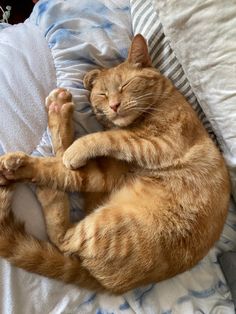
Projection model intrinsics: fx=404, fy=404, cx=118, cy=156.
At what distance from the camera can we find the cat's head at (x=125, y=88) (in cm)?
131

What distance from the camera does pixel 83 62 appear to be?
55.2 inches

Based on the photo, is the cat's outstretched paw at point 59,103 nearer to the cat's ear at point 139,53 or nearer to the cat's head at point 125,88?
the cat's head at point 125,88

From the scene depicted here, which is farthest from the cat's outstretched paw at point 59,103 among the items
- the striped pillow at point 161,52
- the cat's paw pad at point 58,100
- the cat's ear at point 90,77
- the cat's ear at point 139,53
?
the striped pillow at point 161,52

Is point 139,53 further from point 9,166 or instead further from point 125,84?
point 9,166

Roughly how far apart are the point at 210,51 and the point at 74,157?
0.53 m

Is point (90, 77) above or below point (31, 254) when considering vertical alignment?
above

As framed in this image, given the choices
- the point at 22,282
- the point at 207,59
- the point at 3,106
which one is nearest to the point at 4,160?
the point at 3,106

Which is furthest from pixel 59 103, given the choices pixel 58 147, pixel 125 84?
pixel 125 84

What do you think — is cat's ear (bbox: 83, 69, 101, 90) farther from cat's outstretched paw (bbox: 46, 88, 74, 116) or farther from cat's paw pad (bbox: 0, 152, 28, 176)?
cat's paw pad (bbox: 0, 152, 28, 176)

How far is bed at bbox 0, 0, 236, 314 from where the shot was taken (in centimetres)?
115

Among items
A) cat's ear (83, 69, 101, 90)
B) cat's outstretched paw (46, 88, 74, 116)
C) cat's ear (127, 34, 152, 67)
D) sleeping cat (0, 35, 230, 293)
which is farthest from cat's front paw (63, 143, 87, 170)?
cat's ear (127, 34, 152, 67)

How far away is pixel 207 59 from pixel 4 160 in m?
0.69

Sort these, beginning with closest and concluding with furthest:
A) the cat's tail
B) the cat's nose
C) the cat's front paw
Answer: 1. the cat's tail
2. the cat's front paw
3. the cat's nose

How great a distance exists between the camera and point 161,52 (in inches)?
55.7
